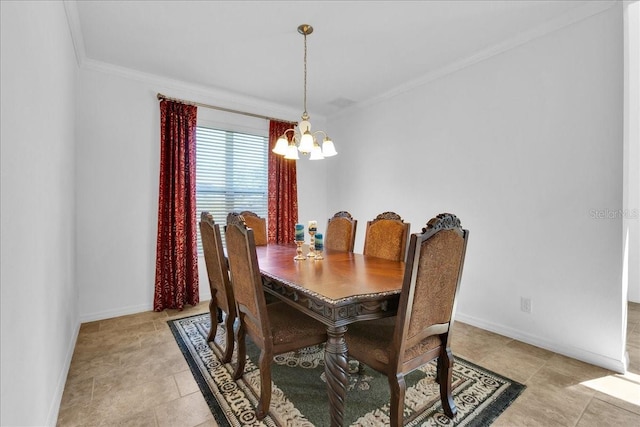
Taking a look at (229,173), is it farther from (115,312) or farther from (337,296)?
(337,296)

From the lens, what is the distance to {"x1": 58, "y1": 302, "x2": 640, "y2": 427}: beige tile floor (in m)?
1.65

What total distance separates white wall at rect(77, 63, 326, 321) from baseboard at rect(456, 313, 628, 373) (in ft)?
11.5

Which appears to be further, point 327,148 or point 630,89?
point 327,148

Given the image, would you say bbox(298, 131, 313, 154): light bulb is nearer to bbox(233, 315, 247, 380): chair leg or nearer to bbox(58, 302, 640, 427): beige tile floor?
bbox(233, 315, 247, 380): chair leg

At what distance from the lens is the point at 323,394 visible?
184 centimetres

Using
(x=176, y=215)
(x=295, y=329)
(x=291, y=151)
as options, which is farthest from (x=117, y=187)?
(x=295, y=329)

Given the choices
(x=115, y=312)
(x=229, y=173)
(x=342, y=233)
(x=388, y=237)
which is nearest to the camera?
(x=388, y=237)

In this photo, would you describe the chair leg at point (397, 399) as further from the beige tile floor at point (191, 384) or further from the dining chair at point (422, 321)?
the beige tile floor at point (191, 384)

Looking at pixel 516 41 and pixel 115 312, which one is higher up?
pixel 516 41

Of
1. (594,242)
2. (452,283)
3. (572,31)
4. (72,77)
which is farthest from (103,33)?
(594,242)

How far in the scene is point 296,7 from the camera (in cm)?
221

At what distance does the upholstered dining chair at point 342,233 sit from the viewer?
288 centimetres

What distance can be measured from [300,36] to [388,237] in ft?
6.23

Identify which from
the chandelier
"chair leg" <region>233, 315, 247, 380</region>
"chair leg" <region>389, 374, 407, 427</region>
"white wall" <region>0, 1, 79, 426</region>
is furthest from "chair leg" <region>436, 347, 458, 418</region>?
"white wall" <region>0, 1, 79, 426</region>
